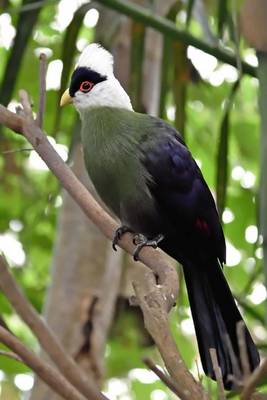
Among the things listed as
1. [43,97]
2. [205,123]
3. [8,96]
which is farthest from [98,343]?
[205,123]

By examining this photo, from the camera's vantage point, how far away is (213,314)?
6.13 feet

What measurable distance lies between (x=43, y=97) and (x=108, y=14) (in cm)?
90

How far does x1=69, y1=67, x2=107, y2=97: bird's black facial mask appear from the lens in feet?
7.46

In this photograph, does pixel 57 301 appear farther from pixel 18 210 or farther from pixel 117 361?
pixel 18 210

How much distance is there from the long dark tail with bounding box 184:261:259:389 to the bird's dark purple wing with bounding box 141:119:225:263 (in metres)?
0.06

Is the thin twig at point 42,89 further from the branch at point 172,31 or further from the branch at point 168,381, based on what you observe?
the branch at point 168,381

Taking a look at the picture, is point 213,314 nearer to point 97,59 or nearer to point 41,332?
point 97,59

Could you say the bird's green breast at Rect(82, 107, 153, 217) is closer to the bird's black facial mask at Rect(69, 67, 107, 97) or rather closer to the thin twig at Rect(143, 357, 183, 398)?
the bird's black facial mask at Rect(69, 67, 107, 97)

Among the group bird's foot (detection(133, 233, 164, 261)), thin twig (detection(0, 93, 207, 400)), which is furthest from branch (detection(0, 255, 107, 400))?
bird's foot (detection(133, 233, 164, 261))

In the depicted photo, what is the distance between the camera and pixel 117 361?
120 inches

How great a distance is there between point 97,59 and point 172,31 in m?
0.37

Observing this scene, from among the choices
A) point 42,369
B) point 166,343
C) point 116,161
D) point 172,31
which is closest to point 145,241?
point 116,161

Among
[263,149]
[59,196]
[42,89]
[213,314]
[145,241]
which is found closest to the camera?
[263,149]

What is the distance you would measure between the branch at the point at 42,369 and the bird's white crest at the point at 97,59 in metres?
1.23
